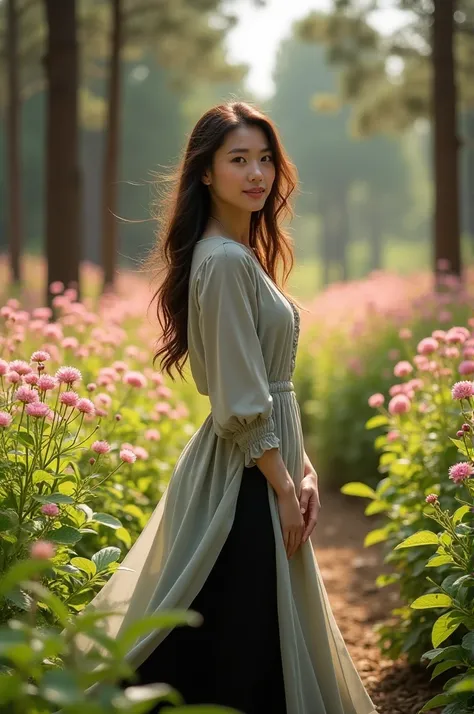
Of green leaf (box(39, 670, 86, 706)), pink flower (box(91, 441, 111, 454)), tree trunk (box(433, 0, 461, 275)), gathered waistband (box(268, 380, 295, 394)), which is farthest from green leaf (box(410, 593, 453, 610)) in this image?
tree trunk (box(433, 0, 461, 275))

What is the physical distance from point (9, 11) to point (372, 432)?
1127cm

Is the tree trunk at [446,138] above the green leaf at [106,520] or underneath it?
above

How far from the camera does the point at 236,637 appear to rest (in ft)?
7.77

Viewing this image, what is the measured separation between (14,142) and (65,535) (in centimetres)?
1491

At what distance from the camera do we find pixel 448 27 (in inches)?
367

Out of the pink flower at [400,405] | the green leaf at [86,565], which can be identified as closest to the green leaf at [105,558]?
the green leaf at [86,565]

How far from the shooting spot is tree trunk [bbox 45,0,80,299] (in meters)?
7.06

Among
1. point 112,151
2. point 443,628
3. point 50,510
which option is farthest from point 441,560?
point 112,151

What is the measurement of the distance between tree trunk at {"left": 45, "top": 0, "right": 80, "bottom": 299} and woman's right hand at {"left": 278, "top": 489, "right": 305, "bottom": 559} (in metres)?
5.36

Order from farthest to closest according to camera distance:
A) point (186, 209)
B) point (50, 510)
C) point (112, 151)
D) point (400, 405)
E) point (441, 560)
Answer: point (112, 151) → point (400, 405) → point (186, 209) → point (441, 560) → point (50, 510)

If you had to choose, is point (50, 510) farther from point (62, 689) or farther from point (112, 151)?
point (112, 151)

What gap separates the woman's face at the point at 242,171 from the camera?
2.57 metres

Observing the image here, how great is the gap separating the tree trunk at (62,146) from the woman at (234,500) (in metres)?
4.89

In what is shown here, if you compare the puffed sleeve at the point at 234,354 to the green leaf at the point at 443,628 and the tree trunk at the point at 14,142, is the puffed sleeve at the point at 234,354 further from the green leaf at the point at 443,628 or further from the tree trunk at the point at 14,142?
the tree trunk at the point at 14,142
